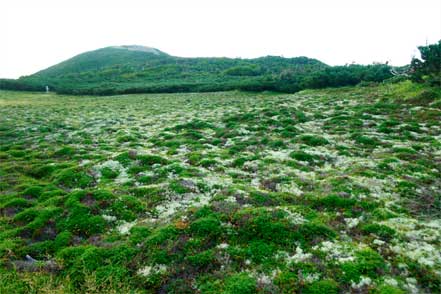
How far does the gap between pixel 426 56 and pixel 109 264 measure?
164 feet

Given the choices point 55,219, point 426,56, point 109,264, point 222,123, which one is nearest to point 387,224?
point 109,264

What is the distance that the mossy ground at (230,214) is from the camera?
11266 millimetres

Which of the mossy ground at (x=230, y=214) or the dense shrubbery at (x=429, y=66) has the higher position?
the dense shrubbery at (x=429, y=66)

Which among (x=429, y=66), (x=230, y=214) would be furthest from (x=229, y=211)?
(x=429, y=66)

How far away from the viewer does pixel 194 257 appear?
12.3 meters

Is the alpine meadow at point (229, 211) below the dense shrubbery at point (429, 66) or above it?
below

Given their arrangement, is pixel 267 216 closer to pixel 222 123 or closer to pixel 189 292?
pixel 189 292

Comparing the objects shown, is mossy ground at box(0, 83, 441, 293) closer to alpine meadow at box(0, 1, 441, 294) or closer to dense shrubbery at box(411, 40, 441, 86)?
alpine meadow at box(0, 1, 441, 294)

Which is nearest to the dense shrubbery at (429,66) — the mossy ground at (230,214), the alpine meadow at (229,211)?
the alpine meadow at (229,211)

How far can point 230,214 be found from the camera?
1513 centimetres

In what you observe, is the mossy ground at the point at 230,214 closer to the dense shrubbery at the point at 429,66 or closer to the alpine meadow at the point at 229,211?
the alpine meadow at the point at 229,211

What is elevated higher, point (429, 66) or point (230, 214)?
point (429, 66)

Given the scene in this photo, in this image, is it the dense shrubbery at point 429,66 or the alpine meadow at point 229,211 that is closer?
the alpine meadow at point 229,211

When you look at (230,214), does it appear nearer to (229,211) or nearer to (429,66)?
(229,211)
